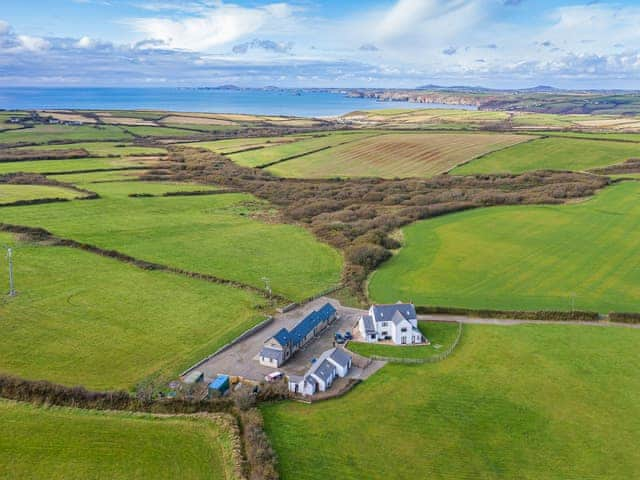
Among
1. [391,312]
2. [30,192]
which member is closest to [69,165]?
[30,192]

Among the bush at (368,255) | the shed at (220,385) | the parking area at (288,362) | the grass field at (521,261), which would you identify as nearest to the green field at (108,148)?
the grass field at (521,261)

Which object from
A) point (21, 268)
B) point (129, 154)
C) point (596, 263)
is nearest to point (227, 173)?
Result: point (129, 154)

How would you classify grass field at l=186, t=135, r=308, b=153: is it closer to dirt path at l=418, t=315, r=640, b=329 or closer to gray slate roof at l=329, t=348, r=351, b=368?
dirt path at l=418, t=315, r=640, b=329

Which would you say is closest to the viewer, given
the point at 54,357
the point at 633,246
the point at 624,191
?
the point at 54,357

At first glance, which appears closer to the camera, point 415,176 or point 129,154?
point 415,176

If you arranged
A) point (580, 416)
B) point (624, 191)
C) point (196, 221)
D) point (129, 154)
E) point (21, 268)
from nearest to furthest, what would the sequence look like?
point (580, 416) → point (21, 268) → point (196, 221) → point (624, 191) → point (129, 154)

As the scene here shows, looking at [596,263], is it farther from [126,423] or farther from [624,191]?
[126,423]

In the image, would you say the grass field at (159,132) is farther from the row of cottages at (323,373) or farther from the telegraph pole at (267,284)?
the row of cottages at (323,373)

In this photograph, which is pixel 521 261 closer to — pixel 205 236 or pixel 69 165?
pixel 205 236
